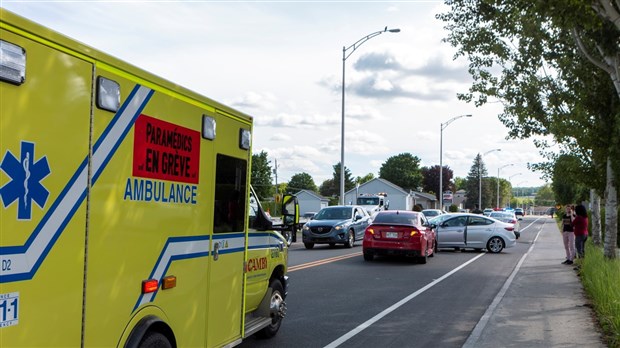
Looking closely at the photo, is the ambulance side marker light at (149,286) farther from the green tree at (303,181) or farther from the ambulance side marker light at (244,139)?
the green tree at (303,181)

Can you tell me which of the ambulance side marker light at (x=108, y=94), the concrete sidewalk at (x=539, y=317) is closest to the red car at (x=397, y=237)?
the concrete sidewalk at (x=539, y=317)

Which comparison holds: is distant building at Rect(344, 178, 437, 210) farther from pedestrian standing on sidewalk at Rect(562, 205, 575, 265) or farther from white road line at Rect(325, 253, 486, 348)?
white road line at Rect(325, 253, 486, 348)

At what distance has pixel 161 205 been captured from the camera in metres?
4.64

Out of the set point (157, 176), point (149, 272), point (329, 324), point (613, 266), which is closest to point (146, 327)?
point (149, 272)

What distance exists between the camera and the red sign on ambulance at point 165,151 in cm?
436

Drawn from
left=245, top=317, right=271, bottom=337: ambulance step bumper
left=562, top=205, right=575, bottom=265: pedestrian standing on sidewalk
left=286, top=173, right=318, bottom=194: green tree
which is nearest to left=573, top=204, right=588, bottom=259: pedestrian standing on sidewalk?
left=562, top=205, right=575, bottom=265: pedestrian standing on sidewalk

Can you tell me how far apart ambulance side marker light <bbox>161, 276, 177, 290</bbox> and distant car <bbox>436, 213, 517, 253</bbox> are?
1969 cm

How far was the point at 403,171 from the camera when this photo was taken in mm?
135250

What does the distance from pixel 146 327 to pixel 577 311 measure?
8.05 meters

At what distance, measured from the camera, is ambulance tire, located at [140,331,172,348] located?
4441mm

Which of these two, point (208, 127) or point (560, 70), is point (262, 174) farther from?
point (208, 127)

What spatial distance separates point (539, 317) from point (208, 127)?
6.68 metres

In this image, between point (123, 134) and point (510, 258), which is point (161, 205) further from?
point (510, 258)

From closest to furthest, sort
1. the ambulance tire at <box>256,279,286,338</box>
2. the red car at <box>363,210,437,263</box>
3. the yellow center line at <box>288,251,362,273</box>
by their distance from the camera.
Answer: the ambulance tire at <box>256,279,286,338</box> < the yellow center line at <box>288,251,362,273</box> < the red car at <box>363,210,437,263</box>
